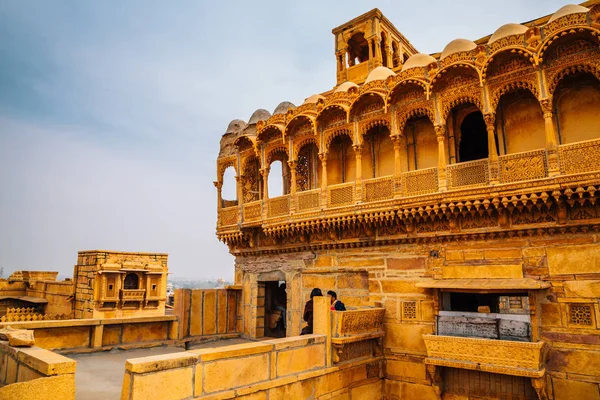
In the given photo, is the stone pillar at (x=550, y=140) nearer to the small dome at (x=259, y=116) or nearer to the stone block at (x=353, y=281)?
the stone block at (x=353, y=281)

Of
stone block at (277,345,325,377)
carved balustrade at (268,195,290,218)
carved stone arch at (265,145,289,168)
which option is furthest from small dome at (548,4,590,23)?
stone block at (277,345,325,377)

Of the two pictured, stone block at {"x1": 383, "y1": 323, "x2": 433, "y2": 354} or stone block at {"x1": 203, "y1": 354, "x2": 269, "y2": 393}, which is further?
stone block at {"x1": 383, "y1": 323, "x2": 433, "y2": 354}

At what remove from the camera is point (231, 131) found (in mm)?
14992

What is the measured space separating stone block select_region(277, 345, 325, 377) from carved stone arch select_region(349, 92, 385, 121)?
235 inches

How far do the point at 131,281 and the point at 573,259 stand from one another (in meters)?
22.3

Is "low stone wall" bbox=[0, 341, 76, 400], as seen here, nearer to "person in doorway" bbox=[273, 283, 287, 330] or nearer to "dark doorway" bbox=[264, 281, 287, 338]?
"dark doorway" bbox=[264, 281, 287, 338]

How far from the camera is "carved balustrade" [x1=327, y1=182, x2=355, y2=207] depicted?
11.2m

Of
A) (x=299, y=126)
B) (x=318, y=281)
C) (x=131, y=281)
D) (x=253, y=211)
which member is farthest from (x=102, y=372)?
(x=131, y=281)

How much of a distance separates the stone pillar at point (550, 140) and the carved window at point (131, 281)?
22.0 metres

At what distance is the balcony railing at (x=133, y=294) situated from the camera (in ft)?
77.6

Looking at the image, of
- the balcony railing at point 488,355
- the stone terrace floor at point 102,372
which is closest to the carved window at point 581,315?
the balcony railing at point 488,355

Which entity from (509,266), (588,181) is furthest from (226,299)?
(588,181)

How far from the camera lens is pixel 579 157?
8.12m

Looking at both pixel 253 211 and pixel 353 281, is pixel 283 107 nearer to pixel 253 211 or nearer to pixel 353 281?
pixel 253 211
